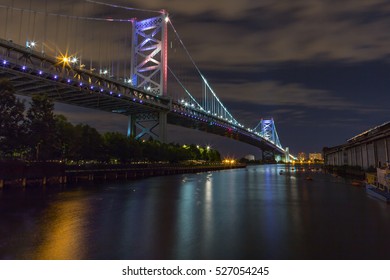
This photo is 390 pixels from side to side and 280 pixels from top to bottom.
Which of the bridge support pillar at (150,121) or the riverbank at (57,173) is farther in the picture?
the bridge support pillar at (150,121)

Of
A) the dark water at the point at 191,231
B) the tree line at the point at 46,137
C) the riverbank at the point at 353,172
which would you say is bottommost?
the dark water at the point at 191,231

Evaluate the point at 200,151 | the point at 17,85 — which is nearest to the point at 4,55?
the point at 17,85

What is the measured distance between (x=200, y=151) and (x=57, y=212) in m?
99.5

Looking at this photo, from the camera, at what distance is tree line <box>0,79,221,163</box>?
32281 mm

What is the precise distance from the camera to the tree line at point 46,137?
32.3 meters

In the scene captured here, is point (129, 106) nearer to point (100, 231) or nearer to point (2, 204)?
point (2, 204)

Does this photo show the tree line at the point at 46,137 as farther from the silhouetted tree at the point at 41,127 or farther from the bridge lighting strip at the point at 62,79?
the bridge lighting strip at the point at 62,79

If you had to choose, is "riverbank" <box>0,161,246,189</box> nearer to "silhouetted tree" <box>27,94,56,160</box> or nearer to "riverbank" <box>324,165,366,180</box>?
"silhouetted tree" <box>27,94,56,160</box>

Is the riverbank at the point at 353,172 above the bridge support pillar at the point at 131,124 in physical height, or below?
below

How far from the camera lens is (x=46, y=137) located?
3631 centimetres

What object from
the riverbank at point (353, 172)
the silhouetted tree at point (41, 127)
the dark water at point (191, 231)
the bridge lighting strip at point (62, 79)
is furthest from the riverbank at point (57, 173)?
the riverbank at point (353, 172)

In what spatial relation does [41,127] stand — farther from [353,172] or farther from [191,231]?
[353,172]

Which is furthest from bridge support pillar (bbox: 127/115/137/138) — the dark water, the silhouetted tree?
the dark water

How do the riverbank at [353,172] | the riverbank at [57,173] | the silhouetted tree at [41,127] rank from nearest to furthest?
1. the riverbank at [57,173]
2. the silhouetted tree at [41,127]
3. the riverbank at [353,172]
